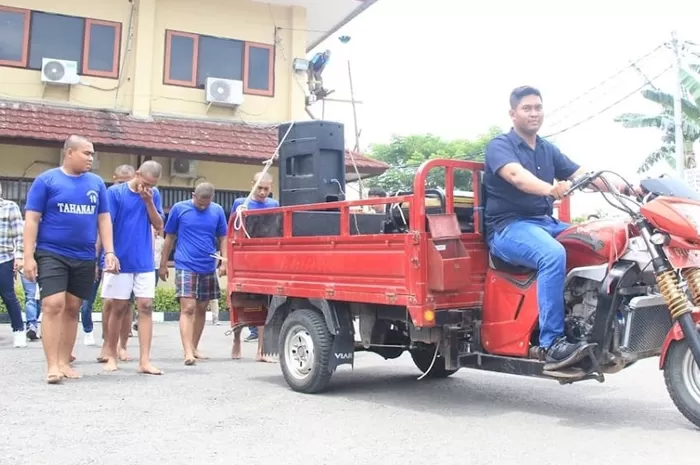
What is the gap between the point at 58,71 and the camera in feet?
44.1

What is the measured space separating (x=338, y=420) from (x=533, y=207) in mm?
1947

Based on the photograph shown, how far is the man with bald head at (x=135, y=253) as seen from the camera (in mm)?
6621

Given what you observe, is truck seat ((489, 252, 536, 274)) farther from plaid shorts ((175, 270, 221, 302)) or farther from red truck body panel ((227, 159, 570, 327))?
plaid shorts ((175, 270, 221, 302))

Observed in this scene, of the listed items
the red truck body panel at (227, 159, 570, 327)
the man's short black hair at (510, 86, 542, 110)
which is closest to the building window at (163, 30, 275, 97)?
the red truck body panel at (227, 159, 570, 327)

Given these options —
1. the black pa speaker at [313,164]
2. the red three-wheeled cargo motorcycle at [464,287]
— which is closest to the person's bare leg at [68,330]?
the red three-wheeled cargo motorcycle at [464,287]

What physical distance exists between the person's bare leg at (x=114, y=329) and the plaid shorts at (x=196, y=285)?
0.59m

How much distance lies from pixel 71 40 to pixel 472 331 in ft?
38.1

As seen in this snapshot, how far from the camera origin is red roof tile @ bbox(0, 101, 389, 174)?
1269 centimetres

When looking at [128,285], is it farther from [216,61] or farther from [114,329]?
[216,61]

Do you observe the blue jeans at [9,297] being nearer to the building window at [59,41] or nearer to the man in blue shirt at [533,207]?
the man in blue shirt at [533,207]

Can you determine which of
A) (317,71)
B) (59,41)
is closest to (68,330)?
(59,41)

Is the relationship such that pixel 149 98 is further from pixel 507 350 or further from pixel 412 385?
pixel 507 350

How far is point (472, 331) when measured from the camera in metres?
5.08

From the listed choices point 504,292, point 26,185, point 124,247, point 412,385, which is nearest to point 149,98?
point 26,185
